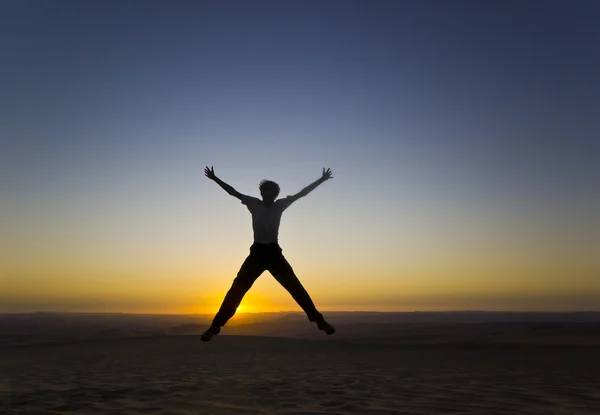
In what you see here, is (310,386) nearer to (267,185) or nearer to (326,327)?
(326,327)

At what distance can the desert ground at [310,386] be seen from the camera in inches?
386

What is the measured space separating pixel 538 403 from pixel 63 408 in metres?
7.84

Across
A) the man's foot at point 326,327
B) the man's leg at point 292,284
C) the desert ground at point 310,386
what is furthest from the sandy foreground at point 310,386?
the man's leg at point 292,284

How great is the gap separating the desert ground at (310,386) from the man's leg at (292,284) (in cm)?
164

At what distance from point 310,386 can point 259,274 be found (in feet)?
16.7

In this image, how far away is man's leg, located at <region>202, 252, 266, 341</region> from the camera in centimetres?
832

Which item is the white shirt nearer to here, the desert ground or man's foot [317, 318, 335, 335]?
man's foot [317, 318, 335, 335]

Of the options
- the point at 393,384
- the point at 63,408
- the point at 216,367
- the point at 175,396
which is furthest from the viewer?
the point at 216,367

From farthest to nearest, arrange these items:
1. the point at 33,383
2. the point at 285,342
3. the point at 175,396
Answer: the point at 285,342, the point at 33,383, the point at 175,396

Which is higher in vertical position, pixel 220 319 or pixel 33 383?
pixel 220 319

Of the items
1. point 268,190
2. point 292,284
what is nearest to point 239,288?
point 292,284

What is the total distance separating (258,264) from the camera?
27.3 feet

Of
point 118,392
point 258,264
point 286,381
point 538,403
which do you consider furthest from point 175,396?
point 538,403

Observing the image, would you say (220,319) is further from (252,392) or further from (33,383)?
(33,383)
